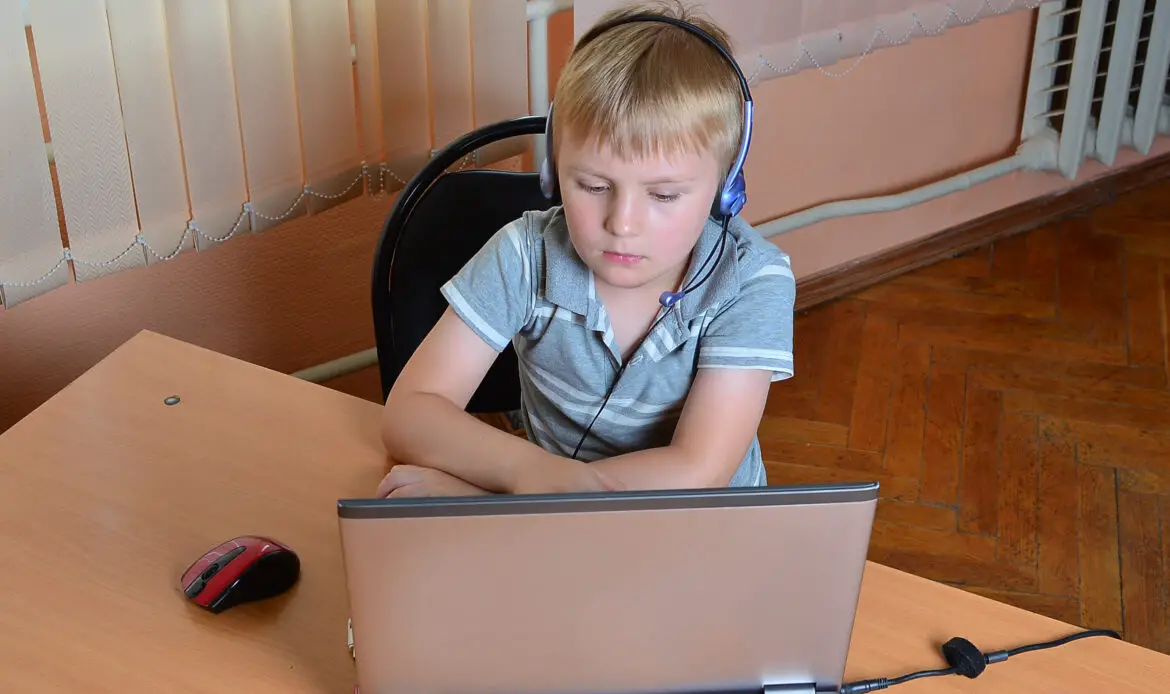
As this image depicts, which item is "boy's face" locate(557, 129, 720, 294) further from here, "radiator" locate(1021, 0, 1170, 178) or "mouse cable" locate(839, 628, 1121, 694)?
"radiator" locate(1021, 0, 1170, 178)

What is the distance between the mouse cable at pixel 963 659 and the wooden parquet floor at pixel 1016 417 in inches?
46.6

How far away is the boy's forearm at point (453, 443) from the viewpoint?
3.65ft

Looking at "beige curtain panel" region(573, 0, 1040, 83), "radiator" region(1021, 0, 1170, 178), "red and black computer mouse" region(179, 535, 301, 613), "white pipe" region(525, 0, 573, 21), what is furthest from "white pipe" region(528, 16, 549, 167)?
"radiator" region(1021, 0, 1170, 178)

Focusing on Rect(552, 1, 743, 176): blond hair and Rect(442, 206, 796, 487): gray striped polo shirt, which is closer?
Rect(552, 1, 743, 176): blond hair

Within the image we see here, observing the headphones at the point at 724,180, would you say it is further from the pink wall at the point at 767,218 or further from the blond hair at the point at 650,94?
the pink wall at the point at 767,218

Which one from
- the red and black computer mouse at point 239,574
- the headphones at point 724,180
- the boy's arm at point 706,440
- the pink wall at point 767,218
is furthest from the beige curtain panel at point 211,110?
the boy's arm at point 706,440

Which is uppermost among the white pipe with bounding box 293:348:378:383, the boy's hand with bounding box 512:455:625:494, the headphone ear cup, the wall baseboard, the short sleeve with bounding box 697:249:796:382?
the headphone ear cup

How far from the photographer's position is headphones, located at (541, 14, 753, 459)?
1.11 meters

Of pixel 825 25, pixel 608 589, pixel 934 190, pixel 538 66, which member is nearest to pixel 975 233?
pixel 934 190

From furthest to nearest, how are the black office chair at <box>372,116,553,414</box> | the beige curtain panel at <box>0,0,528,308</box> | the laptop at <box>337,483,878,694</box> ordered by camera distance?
1. the beige curtain panel at <box>0,0,528,308</box>
2. the black office chair at <box>372,116,553,414</box>
3. the laptop at <box>337,483,878,694</box>

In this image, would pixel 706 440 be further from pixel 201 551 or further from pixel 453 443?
pixel 201 551

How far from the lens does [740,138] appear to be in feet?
3.79

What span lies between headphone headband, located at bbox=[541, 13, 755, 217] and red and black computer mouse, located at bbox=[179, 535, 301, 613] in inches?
17.6

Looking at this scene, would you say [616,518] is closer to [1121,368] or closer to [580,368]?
[580,368]
